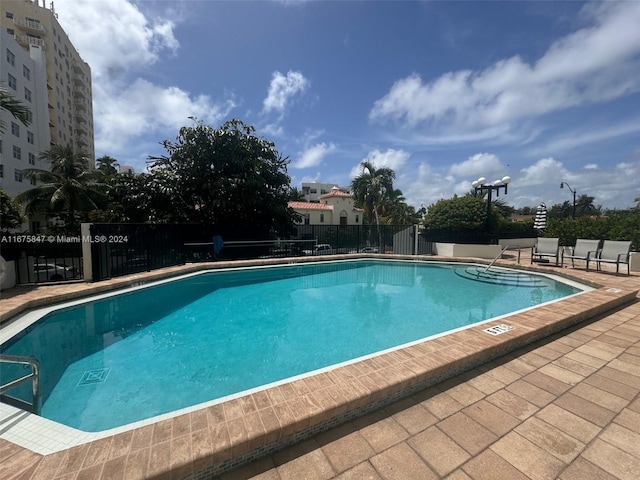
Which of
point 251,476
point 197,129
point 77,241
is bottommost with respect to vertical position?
point 251,476

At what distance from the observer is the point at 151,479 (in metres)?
1.46

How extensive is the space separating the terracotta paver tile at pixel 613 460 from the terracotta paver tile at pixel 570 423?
0.08 metres

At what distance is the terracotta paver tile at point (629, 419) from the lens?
208 centimetres

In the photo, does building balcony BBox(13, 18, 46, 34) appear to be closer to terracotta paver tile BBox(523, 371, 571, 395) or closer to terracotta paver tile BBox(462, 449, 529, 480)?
terracotta paver tile BBox(462, 449, 529, 480)

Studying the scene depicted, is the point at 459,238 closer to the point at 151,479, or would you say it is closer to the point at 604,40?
the point at 604,40

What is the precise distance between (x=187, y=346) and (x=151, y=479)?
3274 mm

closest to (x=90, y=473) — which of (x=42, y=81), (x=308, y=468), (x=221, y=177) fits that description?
(x=308, y=468)

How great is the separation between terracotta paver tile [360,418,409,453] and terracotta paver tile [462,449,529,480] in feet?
1.41

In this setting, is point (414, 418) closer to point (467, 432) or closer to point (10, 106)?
point (467, 432)

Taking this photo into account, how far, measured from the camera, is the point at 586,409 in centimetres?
228

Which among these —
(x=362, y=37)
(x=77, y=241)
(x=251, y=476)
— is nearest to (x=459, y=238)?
(x=362, y=37)

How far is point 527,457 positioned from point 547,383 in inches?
47.8

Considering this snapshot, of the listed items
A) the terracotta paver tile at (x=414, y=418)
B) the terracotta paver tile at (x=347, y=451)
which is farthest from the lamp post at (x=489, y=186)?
the terracotta paver tile at (x=347, y=451)

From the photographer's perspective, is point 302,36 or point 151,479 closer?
point 151,479
